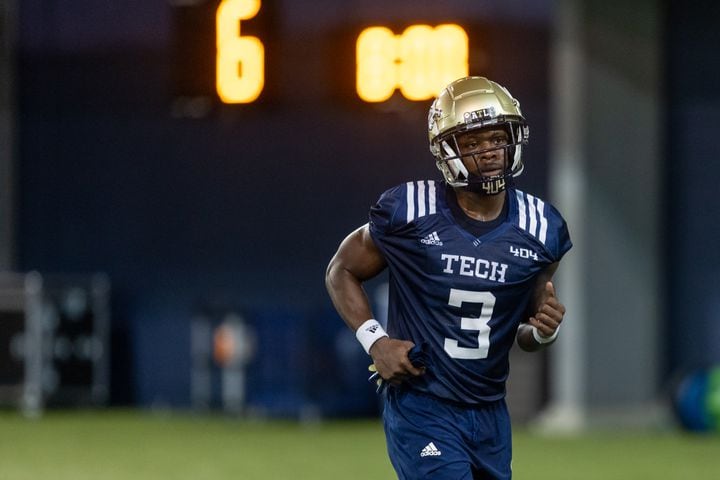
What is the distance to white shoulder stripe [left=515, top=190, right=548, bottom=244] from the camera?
4730 millimetres

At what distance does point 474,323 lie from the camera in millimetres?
4637

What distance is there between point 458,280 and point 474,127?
18.5 inches

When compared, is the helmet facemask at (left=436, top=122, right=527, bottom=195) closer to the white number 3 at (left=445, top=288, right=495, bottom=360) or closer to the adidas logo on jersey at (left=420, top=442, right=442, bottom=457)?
the white number 3 at (left=445, top=288, right=495, bottom=360)

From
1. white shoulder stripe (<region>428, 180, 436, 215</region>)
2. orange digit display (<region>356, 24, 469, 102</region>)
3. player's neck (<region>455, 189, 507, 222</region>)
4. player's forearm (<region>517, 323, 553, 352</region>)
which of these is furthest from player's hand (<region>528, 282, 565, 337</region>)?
orange digit display (<region>356, 24, 469, 102</region>)

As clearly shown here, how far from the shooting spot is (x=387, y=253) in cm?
475

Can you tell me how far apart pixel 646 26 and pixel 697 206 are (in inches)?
57.9

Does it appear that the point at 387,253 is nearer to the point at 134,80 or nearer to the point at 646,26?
the point at 646,26

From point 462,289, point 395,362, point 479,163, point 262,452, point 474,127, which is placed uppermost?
point 474,127

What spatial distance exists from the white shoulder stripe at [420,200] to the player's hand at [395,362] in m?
0.39

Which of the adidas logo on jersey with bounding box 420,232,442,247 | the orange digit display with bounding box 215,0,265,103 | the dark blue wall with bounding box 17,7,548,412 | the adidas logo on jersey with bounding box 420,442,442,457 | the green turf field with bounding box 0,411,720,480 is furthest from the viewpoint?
the dark blue wall with bounding box 17,7,548,412

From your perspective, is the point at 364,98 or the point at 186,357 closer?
the point at 364,98

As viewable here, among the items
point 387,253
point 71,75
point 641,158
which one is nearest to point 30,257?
point 71,75

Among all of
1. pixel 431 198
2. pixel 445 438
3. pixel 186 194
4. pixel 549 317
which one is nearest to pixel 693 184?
pixel 186 194

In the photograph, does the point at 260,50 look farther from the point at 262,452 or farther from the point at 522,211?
the point at 522,211
